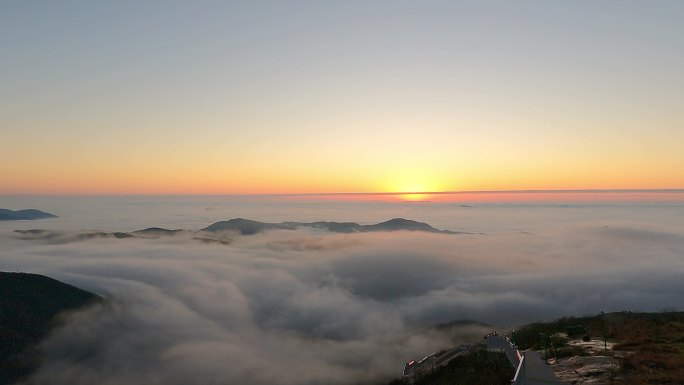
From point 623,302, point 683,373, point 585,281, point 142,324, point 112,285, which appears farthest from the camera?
point 112,285

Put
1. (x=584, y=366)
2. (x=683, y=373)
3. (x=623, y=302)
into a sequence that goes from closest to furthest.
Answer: (x=683, y=373)
(x=584, y=366)
(x=623, y=302)

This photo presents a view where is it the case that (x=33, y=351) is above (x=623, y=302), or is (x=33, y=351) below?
below

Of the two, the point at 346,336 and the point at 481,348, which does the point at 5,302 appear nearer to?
the point at 346,336

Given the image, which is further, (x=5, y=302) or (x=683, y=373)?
(x=5, y=302)

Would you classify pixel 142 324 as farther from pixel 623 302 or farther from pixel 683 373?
pixel 683 373

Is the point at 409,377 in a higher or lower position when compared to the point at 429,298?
higher

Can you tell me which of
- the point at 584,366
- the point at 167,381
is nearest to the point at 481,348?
the point at 584,366

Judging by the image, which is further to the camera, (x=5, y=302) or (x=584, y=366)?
(x=5, y=302)

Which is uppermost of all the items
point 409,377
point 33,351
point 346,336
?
point 409,377

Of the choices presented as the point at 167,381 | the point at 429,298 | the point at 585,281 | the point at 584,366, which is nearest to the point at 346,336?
the point at 429,298
